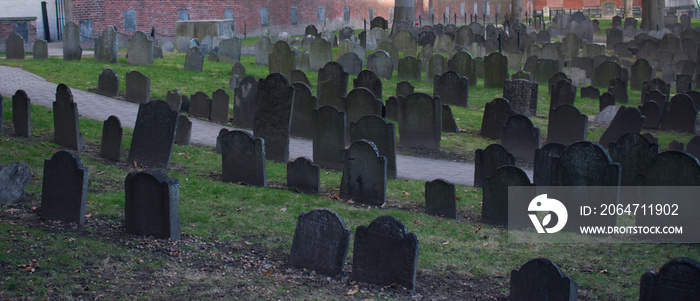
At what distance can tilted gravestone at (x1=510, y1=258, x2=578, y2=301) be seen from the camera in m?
5.51

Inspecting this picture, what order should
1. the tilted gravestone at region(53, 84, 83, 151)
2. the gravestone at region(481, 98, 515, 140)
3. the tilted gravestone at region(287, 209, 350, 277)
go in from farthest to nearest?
the gravestone at region(481, 98, 515, 140) < the tilted gravestone at region(53, 84, 83, 151) < the tilted gravestone at region(287, 209, 350, 277)

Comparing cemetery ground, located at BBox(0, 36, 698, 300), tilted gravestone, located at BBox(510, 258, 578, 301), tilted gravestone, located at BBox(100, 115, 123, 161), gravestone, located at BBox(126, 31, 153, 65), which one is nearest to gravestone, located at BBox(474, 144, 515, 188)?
Result: cemetery ground, located at BBox(0, 36, 698, 300)

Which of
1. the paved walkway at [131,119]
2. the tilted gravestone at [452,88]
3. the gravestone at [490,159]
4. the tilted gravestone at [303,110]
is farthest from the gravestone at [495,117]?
the gravestone at [490,159]

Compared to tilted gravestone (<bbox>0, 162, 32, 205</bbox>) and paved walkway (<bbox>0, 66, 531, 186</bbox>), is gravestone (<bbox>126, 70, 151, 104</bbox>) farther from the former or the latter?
tilted gravestone (<bbox>0, 162, 32, 205</bbox>)

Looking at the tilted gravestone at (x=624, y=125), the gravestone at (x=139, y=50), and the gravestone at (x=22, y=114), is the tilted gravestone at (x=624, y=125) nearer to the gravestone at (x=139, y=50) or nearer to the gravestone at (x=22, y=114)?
the gravestone at (x=22, y=114)

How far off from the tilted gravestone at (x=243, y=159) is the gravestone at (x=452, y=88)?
8639 mm

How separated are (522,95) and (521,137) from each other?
4.30 meters

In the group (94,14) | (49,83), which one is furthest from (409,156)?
(94,14)

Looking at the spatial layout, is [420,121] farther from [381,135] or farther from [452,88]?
[452,88]

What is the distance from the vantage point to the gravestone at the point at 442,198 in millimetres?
8930

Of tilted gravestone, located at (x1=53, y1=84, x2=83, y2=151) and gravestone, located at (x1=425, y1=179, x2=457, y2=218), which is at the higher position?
tilted gravestone, located at (x1=53, y1=84, x2=83, y2=151)

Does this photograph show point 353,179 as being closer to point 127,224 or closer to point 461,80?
point 127,224

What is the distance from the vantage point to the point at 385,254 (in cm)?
636

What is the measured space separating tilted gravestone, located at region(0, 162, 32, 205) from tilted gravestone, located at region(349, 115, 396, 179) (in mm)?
4966
